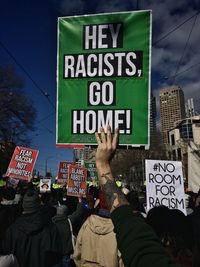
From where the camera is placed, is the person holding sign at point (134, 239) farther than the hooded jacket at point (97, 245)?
No

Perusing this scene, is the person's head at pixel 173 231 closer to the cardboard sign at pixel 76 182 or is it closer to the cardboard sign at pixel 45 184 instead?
the cardboard sign at pixel 76 182

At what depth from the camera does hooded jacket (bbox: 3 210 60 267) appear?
12.8 feet

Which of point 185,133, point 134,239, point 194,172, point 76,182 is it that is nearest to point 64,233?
point 134,239

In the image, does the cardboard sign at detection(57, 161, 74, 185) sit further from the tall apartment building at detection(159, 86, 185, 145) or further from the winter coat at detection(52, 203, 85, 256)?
the tall apartment building at detection(159, 86, 185, 145)

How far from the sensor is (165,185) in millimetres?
6867

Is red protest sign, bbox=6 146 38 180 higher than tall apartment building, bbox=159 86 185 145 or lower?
lower

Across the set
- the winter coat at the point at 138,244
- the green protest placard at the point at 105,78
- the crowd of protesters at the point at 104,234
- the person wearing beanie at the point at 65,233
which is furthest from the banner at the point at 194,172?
the winter coat at the point at 138,244

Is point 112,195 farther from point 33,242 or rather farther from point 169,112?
Result: point 169,112

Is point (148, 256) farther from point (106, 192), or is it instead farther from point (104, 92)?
point (104, 92)

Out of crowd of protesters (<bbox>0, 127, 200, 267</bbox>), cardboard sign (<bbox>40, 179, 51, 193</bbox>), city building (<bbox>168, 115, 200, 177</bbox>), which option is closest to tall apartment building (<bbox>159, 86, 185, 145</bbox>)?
city building (<bbox>168, 115, 200, 177</bbox>)

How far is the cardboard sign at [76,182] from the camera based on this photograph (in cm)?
949

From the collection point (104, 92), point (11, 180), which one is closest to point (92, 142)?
point (104, 92)

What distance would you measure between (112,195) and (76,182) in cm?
859

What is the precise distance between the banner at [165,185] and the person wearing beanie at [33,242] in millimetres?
2913
